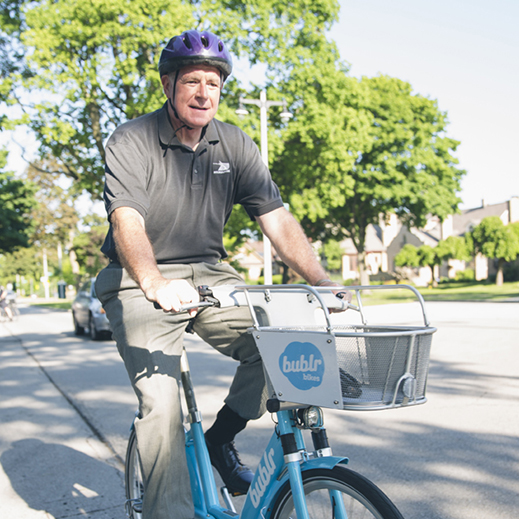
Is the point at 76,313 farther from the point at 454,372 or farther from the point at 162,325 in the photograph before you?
the point at 162,325

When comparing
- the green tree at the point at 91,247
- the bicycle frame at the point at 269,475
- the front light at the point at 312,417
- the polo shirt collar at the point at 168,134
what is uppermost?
the green tree at the point at 91,247

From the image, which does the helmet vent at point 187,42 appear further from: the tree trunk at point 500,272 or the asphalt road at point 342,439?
the tree trunk at point 500,272

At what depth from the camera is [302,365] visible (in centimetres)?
172

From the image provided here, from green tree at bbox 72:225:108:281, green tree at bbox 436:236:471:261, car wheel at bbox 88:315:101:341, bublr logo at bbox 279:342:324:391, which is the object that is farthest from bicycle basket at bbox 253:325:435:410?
green tree at bbox 436:236:471:261

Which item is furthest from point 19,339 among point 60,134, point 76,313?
point 60,134

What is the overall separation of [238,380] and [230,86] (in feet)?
71.0

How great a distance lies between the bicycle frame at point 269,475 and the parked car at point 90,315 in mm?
10267

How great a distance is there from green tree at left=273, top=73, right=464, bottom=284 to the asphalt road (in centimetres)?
1591

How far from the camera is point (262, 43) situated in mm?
22750

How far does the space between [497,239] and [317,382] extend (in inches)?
1497

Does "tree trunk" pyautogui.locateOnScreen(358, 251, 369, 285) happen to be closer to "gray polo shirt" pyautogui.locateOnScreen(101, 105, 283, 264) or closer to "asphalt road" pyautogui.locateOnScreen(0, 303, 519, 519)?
"asphalt road" pyautogui.locateOnScreen(0, 303, 519, 519)

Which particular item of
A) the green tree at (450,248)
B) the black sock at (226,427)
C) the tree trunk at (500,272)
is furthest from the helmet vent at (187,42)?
the green tree at (450,248)

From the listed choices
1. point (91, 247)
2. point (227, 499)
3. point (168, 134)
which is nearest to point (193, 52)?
point (168, 134)

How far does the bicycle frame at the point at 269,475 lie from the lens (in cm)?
185
